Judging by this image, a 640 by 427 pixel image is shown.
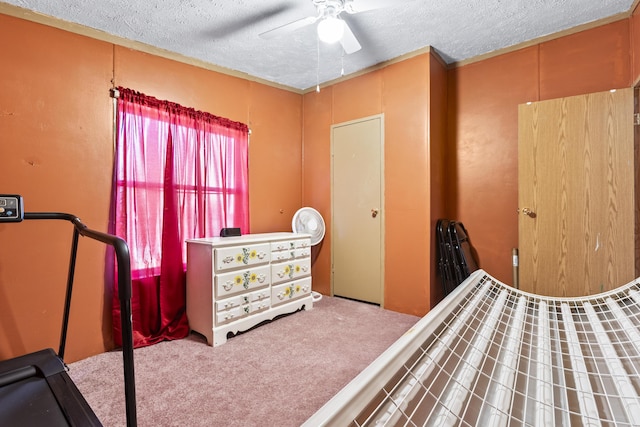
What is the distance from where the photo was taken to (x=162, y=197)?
2.70m

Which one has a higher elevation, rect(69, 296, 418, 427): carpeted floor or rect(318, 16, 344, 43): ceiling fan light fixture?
rect(318, 16, 344, 43): ceiling fan light fixture

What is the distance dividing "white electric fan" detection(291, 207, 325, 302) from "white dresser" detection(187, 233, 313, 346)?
42 cm

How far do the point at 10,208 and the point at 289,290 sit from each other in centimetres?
220

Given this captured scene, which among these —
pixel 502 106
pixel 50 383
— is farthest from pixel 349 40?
pixel 50 383

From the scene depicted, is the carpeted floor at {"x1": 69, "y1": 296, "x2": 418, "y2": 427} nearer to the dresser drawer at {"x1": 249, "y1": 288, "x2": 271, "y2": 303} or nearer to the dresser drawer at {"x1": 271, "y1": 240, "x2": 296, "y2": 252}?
the dresser drawer at {"x1": 249, "y1": 288, "x2": 271, "y2": 303}

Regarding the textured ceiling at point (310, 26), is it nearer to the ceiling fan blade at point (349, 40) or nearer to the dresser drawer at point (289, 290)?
the ceiling fan blade at point (349, 40)

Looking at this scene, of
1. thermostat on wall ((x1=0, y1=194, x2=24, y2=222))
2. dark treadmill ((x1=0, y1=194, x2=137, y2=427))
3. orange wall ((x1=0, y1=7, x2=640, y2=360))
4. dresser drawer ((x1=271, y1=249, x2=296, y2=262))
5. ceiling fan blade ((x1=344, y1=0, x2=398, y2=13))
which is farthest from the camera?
dresser drawer ((x1=271, y1=249, x2=296, y2=262))

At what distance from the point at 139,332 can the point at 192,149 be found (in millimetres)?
1695

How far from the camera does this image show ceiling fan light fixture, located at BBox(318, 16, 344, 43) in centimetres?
200

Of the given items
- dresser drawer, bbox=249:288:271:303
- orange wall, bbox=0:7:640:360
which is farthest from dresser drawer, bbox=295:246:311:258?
orange wall, bbox=0:7:640:360

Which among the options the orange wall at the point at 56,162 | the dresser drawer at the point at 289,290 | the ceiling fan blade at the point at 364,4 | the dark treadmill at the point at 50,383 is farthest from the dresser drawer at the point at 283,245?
the ceiling fan blade at the point at 364,4

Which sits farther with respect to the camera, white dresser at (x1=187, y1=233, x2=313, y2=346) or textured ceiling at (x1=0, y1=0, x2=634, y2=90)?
white dresser at (x1=187, y1=233, x2=313, y2=346)

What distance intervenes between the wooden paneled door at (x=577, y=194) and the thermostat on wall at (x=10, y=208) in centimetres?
343

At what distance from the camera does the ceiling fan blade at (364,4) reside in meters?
2.00
